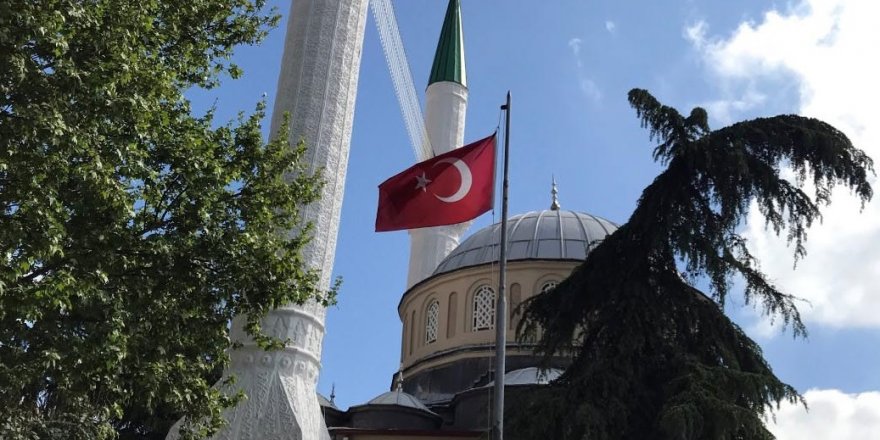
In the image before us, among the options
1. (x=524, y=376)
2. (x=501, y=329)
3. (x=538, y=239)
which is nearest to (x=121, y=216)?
(x=501, y=329)

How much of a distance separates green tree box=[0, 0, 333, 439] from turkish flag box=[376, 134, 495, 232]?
2.14 m

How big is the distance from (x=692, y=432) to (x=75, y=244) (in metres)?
6.80

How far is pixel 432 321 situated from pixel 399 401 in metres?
3.22

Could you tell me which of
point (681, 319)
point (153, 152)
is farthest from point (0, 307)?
point (681, 319)

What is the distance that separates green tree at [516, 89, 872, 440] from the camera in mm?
12094

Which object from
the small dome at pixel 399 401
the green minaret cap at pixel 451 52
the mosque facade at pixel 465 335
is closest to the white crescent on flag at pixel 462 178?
the mosque facade at pixel 465 335

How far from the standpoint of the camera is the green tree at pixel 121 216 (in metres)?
7.79

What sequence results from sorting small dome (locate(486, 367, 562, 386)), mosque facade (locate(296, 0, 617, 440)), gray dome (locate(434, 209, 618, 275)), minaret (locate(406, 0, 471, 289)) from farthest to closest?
minaret (locate(406, 0, 471, 289))
gray dome (locate(434, 209, 618, 275))
mosque facade (locate(296, 0, 617, 440))
small dome (locate(486, 367, 562, 386))

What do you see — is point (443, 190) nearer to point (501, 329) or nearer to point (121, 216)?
point (501, 329)

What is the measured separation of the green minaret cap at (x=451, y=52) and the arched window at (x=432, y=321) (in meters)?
13.4

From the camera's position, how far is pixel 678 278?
13.4m

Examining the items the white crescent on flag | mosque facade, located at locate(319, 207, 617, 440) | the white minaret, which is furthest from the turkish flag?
mosque facade, located at locate(319, 207, 617, 440)

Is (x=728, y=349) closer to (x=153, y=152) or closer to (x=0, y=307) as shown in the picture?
(x=153, y=152)

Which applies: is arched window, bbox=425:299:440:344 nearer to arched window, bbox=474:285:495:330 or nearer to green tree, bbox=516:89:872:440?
arched window, bbox=474:285:495:330
